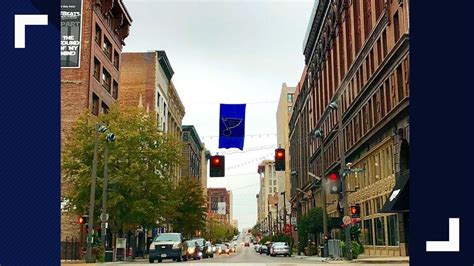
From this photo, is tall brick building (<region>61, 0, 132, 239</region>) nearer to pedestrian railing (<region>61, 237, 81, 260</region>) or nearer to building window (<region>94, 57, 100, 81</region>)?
building window (<region>94, 57, 100, 81</region>)

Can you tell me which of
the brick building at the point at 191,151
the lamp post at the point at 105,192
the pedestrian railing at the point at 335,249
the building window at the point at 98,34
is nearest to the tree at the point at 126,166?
the lamp post at the point at 105,192

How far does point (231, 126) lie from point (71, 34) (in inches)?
1032

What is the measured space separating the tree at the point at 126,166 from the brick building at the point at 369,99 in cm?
1291

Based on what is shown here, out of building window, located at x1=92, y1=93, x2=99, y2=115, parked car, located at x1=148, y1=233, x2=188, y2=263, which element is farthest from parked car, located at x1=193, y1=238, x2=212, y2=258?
building window, located at x1=92, y1=93, x2=99, y2=115

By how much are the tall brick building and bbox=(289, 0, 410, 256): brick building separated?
66.8 ft

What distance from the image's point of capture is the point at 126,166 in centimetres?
4169

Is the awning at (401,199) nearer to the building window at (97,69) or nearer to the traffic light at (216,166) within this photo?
the traffic light at (216,166)

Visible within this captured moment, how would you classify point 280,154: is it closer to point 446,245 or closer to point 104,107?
point 446,245

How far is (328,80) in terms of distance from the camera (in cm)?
6569

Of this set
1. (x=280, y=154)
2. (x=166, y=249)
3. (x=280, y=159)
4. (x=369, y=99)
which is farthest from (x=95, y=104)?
(x=280, y=159)
